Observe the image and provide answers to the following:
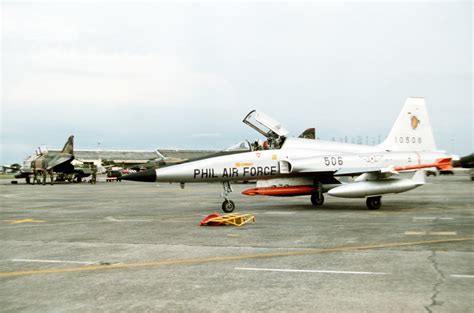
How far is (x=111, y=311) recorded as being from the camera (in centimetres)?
551

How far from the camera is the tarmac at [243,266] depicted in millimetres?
5781

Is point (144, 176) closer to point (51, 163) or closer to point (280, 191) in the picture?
point (280, 191)

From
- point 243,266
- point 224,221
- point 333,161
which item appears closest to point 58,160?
point 333,161

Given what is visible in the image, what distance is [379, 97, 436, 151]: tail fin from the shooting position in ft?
65.2

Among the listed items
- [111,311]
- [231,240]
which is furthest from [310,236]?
[111,311]

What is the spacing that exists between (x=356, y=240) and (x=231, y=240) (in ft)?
9.31

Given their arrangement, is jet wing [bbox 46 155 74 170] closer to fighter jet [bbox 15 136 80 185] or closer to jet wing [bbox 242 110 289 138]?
fighter jet [bbox 15 136 80 185]

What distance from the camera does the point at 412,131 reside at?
2000 centimetres

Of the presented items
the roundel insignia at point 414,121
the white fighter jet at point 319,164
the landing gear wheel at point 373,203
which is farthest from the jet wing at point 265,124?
the roundel insignia at point 414,121

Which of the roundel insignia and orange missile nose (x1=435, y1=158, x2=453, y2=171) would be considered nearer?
orange missile nose (x1=435, y1=158, x2=453, y2=171)

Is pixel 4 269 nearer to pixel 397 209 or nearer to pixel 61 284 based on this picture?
pixel 61 284

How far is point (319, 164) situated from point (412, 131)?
5.03m

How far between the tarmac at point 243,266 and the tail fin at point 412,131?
5.97 meters

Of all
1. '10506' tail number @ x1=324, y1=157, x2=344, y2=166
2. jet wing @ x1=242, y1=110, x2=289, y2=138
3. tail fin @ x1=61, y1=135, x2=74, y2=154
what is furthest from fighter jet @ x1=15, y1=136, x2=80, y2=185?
'10506' tail number @ x1=324, y1=157, x2=344, y2=166
